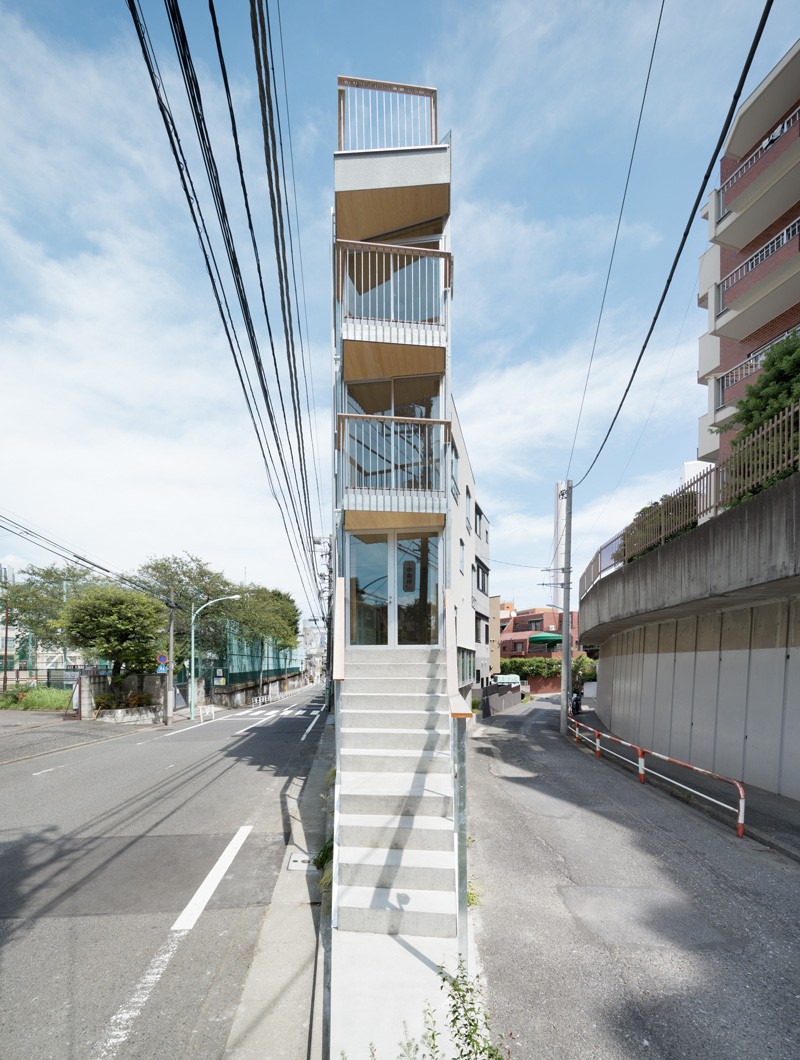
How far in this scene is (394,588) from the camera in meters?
9.70

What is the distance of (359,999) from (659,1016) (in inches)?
77.0

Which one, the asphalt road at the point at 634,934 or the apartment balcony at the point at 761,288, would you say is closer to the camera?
the asphalt road at the point at 634,934

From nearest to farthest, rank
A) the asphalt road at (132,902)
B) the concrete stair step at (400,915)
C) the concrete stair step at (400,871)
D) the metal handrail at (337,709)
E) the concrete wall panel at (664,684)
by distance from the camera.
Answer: the asphalt road at (132,902) < the concrete stair step at (400,915) < the metal handrail at (337,709) < the concrete stair step at (400,871) < the concrete wall panel at (664,684)

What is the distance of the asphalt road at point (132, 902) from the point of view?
13.2 ft

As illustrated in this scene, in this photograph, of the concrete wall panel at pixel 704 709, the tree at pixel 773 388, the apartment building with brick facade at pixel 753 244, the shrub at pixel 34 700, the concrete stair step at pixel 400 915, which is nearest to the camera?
the concrete stair step at pixel 400 915

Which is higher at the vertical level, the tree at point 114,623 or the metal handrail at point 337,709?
the metal handrail at point 337,709

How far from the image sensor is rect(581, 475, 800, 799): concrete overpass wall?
8570 millimetres

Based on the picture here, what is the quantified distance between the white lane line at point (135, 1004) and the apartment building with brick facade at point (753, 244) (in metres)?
17.9

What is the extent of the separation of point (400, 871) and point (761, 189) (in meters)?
23.0

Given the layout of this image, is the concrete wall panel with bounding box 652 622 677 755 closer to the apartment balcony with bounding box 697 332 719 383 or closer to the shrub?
the apartment balcony with bounding box 697 332 719 383

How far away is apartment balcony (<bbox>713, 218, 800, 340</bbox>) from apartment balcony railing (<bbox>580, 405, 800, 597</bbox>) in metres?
9.92

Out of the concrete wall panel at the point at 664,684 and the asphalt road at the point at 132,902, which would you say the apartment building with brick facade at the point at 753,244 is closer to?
the concrete wall panel at the point at 664,684

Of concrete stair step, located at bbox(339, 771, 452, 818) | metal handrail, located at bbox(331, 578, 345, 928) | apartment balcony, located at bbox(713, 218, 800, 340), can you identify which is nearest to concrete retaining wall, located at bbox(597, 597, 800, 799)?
concrete stair step, located at bbox(339, 771, 452, 818)

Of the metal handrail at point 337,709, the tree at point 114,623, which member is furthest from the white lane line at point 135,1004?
the tree at point 114,623
